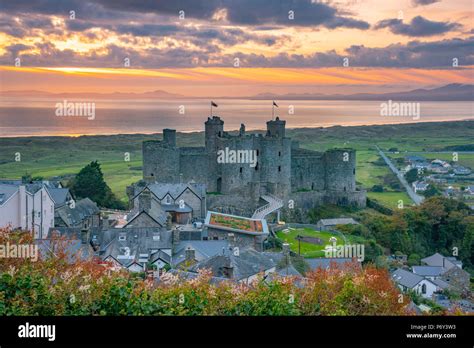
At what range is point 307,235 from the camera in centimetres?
2997

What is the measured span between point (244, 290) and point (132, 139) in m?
49.2

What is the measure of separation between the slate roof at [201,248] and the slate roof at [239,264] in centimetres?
86

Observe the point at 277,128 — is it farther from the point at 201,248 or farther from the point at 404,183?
the point at 404,183

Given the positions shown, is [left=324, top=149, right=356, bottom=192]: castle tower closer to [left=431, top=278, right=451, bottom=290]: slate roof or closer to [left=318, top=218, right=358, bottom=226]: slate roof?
[left=318, top=218, right=358, bottom=226]: slate roof

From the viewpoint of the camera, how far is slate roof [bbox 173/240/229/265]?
2245 cm

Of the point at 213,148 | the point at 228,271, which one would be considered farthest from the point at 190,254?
the point at 213,148

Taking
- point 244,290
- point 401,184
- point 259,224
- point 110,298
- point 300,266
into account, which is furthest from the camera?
point 401,184

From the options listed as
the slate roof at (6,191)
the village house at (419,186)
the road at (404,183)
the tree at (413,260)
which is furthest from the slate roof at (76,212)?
the village house at (419,186)

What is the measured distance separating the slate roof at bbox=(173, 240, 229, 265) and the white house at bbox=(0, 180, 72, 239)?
4.81 m

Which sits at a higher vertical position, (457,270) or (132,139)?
(132,139)

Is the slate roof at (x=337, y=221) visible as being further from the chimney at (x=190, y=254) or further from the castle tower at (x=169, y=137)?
the chimney at (x=190, y=254)
